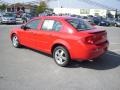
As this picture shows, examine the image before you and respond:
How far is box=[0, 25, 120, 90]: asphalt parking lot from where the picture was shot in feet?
18.1

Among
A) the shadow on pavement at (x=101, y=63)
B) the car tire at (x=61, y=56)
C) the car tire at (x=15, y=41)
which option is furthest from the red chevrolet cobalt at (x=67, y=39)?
the car tire at (x=15, y=41)

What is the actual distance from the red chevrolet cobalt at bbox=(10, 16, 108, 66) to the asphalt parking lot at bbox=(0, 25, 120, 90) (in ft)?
1.39

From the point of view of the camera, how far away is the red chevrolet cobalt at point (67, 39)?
6684 mm

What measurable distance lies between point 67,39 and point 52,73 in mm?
1209

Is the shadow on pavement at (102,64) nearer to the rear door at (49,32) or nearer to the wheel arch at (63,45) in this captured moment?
the wheel arch at (63,45)

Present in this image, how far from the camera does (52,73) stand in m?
6.46

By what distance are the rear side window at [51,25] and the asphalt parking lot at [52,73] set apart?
115cm

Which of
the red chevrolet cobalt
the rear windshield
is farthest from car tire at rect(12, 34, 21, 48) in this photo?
the rear windshield

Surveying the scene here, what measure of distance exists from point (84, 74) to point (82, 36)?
1.14 m

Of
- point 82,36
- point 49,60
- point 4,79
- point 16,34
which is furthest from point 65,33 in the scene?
point 16,34

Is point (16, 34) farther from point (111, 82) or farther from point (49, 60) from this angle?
point (111, 82)

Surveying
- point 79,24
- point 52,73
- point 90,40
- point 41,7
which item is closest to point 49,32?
point 79,24

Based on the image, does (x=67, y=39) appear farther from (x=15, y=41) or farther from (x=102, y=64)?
(x=15, y=41)

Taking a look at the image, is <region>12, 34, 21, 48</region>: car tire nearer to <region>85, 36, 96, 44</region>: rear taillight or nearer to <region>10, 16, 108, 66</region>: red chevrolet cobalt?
<region>10, 16, 108, 66</region>: red chevrolet cobalt
